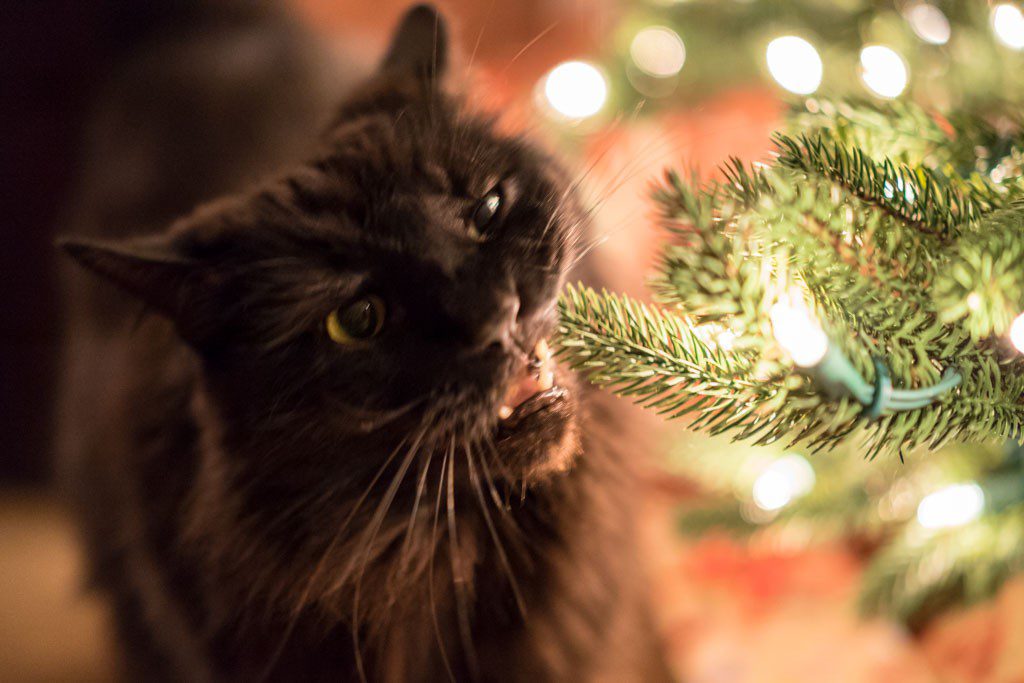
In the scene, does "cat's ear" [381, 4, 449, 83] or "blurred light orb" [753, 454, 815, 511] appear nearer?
"cat's ear" [381, 4, 449, 83]

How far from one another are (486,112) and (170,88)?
0.79 m

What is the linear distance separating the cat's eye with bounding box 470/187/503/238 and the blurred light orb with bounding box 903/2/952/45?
63cm

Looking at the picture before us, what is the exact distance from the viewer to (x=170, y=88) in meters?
1.27

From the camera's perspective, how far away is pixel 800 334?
1.40 feet

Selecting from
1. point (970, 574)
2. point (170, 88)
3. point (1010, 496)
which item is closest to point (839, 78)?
point (1010, 496)

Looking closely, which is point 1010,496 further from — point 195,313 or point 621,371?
point 195,313

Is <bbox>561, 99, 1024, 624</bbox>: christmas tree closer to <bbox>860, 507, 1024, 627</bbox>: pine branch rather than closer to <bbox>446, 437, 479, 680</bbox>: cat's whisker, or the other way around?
<bbox>446, 437, 479, 680</bbox>: cat's whisker

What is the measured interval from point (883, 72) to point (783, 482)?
0.53 metres

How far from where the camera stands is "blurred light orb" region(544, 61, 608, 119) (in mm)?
1179

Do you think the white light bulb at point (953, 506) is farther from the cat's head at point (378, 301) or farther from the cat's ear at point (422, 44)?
the cat's ear at point (422, 44)

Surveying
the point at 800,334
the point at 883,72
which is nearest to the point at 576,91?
the point at 883,72

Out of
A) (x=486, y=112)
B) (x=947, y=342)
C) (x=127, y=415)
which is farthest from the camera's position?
(x=127, y=415)

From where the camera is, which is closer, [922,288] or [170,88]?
[922,288]

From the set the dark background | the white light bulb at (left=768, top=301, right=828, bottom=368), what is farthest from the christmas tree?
Answer: the dark background
